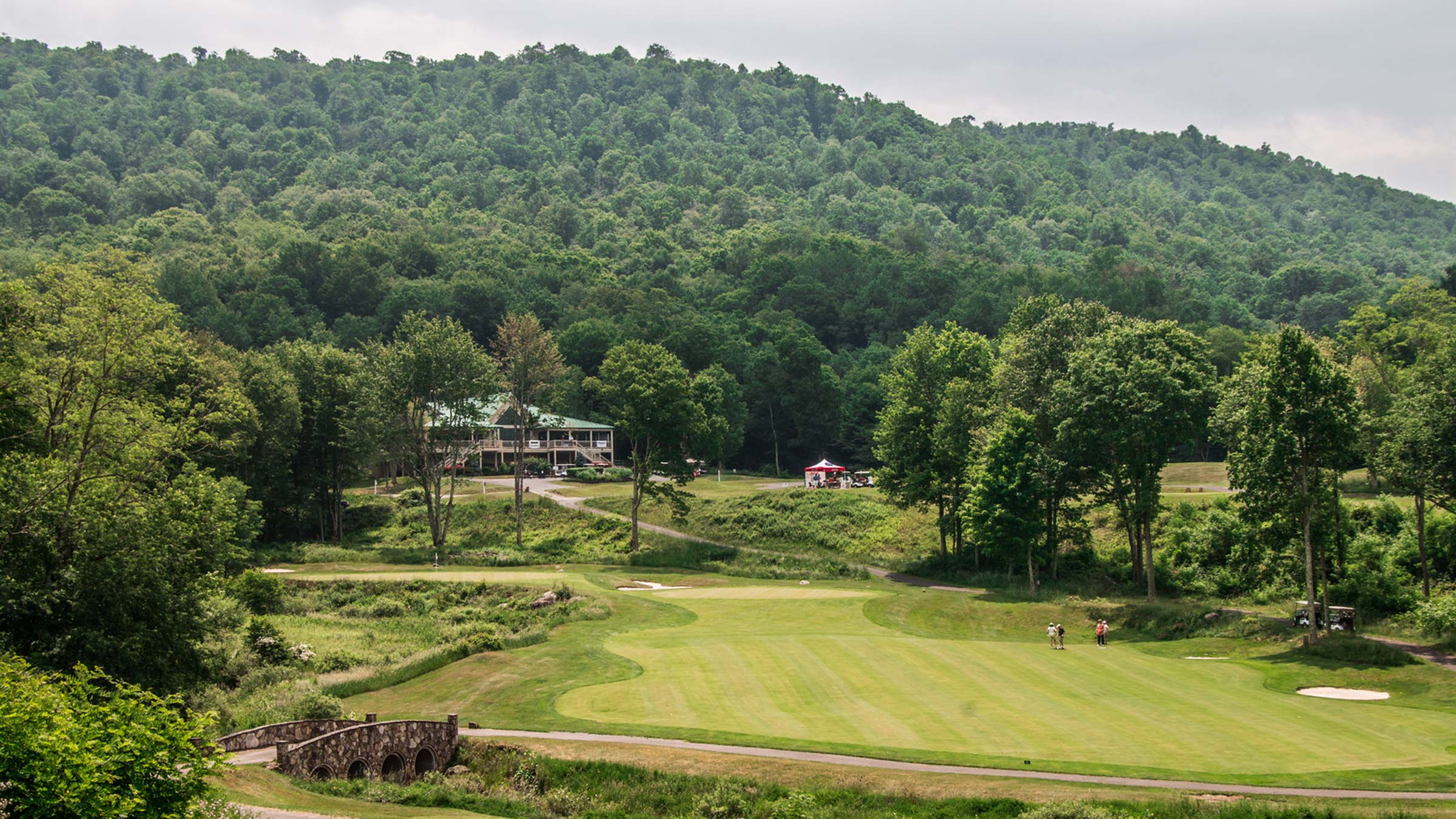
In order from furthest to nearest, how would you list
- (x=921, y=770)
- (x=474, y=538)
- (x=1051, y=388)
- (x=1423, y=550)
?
(x=474, y=538), (x=1051, y=388), (x=1423, y=550), (x=921, y=770)

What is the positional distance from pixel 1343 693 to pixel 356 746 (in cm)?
2806

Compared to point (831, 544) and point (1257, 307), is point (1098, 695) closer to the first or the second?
point (831, 544)

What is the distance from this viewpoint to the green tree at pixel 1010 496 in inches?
2176

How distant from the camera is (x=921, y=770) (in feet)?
76.5

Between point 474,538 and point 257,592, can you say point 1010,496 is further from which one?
point 474,538

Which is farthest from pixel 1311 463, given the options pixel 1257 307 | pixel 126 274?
pixel 1257 307

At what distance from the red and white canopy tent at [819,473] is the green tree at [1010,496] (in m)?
29.8

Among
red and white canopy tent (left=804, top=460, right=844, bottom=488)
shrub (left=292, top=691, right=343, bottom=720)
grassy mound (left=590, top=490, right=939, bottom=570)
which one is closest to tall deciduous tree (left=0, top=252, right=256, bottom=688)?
shrub (left=292, top=691, right=343, bottom=720)

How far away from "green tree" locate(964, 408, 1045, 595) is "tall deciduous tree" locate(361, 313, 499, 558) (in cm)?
3406

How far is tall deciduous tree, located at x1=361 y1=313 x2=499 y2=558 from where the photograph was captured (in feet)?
232

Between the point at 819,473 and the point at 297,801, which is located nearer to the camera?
the point at 297,801

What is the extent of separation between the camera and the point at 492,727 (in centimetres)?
2852

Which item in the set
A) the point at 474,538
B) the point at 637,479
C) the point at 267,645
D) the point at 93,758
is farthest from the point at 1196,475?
the point at 93,758

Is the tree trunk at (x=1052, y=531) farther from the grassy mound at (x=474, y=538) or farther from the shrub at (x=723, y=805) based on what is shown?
the shrub at (x=723, y=805)
